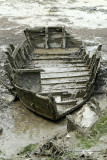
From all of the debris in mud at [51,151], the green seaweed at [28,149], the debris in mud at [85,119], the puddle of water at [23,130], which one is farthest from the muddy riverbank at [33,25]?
the debris in mud at [51,151]

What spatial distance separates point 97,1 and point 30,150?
22968 mm

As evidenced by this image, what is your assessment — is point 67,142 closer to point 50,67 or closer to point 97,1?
point 50,67

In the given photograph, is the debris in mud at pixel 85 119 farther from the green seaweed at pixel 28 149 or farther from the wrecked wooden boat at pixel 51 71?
the green seaweed at pixel 28 149

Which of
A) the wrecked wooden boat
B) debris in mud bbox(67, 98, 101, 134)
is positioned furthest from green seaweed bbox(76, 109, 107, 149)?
the wrecked wooden boat

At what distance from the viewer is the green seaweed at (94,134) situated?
634 centimetres

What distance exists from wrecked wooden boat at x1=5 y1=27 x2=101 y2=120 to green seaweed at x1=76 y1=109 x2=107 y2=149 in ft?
4.28

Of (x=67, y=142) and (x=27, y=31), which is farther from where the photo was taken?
(x=27, y=31)

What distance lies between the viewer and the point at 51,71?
10781 mm

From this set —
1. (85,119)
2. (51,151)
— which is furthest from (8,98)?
(51,151)

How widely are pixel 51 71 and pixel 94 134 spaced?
4525 millimetres

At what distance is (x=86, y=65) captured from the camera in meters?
10.9

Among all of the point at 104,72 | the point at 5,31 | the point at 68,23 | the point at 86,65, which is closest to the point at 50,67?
the point at 86,65

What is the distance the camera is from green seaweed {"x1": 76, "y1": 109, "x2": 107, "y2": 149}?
6336 mm

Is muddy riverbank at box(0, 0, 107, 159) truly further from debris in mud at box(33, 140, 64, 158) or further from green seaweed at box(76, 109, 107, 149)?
debris in mud at box(33, 140, 64, 158)
